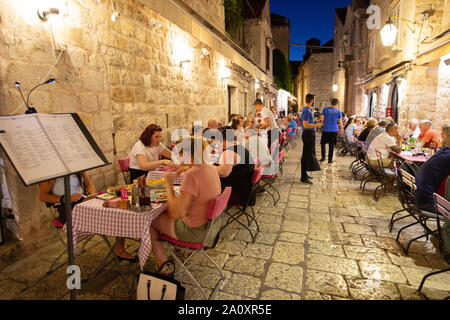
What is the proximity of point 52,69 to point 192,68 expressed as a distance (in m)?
4.15

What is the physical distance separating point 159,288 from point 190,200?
664 mm

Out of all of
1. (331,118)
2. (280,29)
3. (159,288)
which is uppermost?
(280,29)

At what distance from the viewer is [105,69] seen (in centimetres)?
412

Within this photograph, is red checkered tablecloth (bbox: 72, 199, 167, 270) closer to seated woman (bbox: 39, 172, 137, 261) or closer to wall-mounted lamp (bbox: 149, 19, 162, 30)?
seated woman (bbox: 39, 172, 137, 261)

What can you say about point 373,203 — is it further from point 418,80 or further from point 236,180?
point 418,80

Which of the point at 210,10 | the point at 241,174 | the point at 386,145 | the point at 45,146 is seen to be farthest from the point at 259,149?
the point at 210,10

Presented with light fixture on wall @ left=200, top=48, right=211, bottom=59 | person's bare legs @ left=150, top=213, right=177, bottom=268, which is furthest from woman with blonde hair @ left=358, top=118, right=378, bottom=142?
person's bare legs @ left=150, top=213, right=177, bottom=268

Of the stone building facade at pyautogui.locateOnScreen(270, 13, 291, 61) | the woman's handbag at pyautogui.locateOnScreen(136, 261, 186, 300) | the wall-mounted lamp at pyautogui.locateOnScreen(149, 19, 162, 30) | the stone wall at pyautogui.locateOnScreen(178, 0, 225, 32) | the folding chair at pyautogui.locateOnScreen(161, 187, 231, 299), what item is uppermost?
the stone building facade at pyautogui.locateOnScreen(270, 13, 291, 61)

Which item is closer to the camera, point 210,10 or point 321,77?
point 210,10

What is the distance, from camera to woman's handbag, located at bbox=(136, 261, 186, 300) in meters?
1.98

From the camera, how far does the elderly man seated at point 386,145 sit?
4.96 metres

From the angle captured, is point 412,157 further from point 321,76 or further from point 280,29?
point 321,76

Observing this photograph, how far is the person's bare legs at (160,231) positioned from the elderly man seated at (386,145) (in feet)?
12.8

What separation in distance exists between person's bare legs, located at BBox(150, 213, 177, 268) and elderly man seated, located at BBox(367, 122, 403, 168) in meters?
3.90
